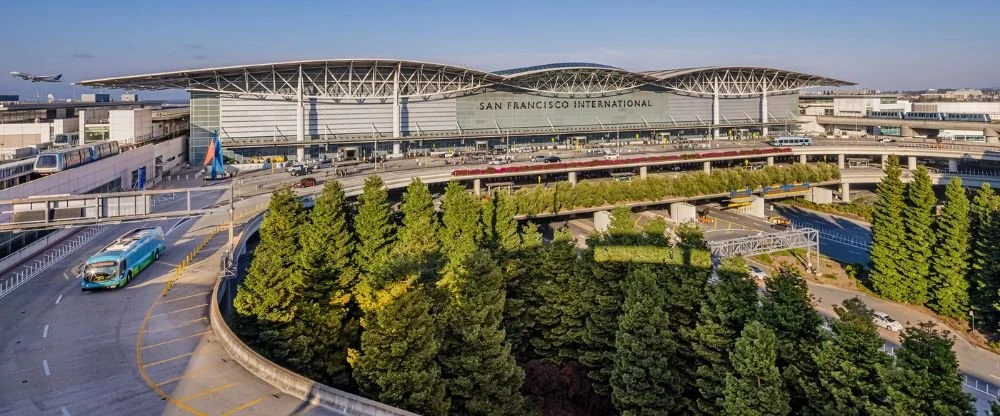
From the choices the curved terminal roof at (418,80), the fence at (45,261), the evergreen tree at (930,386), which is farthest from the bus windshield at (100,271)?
the curved terminal roof at (418,80)

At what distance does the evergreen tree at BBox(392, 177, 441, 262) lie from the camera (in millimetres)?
33375

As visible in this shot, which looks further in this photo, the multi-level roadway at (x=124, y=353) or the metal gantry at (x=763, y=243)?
the metal gantry at (x=763, y=243)

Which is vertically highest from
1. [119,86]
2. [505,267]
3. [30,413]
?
[119,86]

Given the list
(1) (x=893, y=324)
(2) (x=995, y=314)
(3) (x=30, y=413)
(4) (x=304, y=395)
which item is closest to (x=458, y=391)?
(4) (x=304, y=395)

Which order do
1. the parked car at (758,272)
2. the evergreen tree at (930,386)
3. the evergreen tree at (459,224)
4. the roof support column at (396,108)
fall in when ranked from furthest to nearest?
1. the roof support column at (396,108)
2. the parked car at (758,272)
3. the evergreen tree at (459,224)
4. the evergreen tree at (930,386)

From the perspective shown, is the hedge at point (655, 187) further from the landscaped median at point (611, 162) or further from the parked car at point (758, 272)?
the parked car at point (758, 272)

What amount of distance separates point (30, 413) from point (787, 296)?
27.3 meters

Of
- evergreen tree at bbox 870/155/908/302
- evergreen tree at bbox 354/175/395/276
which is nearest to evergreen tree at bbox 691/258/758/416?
evergreen tree at bbox 354/175/395/276

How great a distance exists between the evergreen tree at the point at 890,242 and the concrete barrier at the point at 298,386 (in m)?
43.5

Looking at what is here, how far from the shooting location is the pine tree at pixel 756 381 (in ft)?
68.9

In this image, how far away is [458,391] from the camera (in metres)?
23.4

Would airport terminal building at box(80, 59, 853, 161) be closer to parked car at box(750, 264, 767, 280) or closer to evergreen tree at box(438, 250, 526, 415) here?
parked car at box(750, 264, 767, 280)

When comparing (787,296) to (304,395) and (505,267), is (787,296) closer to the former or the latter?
(505,267)

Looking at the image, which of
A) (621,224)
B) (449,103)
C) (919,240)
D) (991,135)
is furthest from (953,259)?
(991,135)
